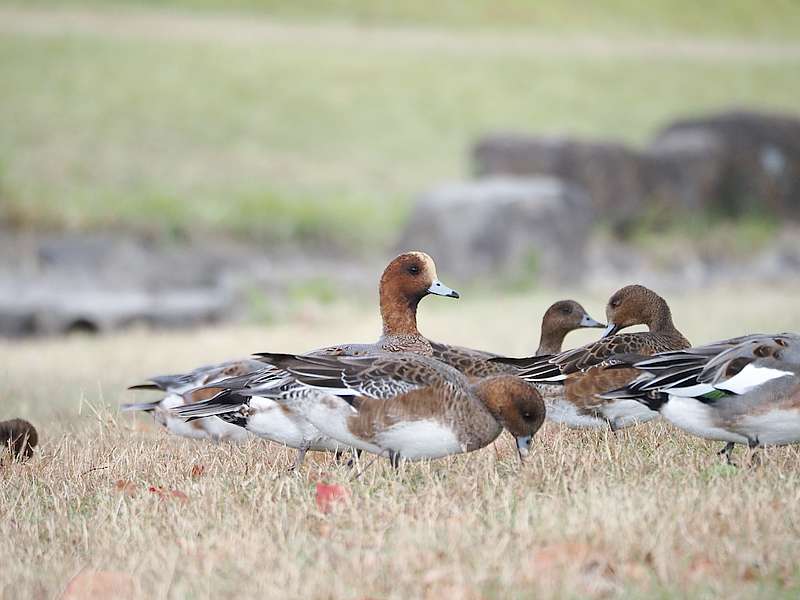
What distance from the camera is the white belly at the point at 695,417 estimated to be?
175 inches

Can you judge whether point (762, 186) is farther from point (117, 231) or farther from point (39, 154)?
point (39, 154)

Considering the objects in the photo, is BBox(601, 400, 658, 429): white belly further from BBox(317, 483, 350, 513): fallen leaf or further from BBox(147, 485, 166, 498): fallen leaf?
BBox(147, 485, 166, 498): fallen leaf

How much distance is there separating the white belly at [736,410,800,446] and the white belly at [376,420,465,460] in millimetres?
1079

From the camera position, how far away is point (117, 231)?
15.5 m

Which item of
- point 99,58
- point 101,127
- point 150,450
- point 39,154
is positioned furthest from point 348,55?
point 150,450

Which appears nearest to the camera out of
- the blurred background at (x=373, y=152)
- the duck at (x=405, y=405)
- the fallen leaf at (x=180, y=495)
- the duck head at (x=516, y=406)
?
the fallen leaf at (x=180, y=495)

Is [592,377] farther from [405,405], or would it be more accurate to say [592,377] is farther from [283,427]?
[283,427]

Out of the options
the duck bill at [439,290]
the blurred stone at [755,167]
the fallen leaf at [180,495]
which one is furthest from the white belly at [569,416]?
the blurred stone at [755,167]

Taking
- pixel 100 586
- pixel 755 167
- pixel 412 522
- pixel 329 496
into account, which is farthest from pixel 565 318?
pixel 755 167

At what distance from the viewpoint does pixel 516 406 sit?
4.50 m

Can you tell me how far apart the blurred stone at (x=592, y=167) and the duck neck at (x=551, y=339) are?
41.5ft

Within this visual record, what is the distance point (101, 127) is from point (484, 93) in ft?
28.9

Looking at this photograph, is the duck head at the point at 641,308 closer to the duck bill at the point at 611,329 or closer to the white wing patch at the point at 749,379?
the duck bill at the point at 611,329

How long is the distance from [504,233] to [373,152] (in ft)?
23.4
